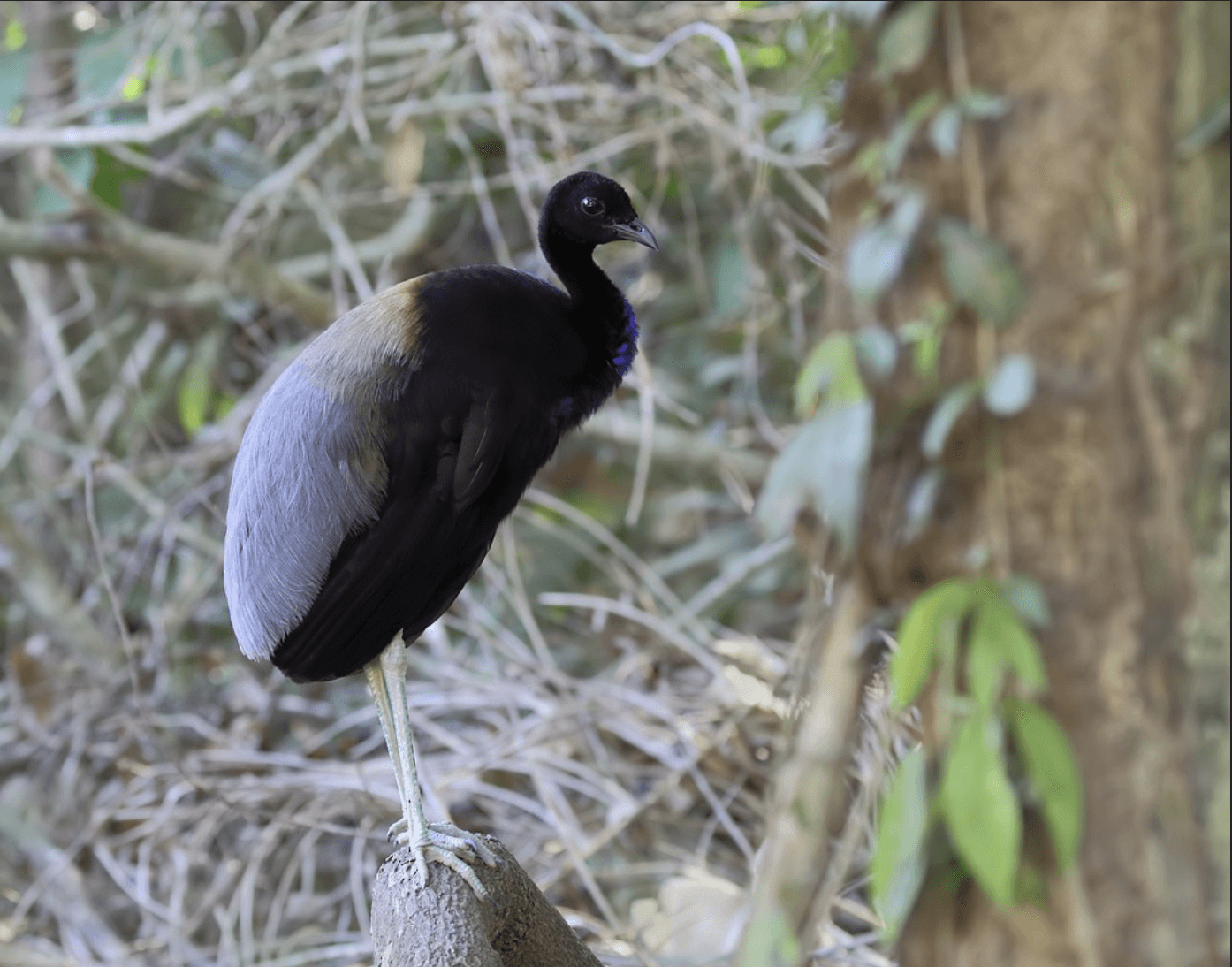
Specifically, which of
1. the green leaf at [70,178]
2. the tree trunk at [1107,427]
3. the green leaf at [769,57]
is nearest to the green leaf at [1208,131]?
the tree trunk at [1107,427]

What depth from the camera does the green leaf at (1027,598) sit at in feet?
2.82

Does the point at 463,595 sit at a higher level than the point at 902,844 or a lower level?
lower

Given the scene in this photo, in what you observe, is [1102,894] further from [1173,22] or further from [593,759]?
[593,759]

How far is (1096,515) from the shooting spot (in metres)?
0.89

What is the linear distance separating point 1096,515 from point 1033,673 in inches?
5.4

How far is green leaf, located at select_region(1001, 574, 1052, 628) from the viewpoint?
2.82 ft

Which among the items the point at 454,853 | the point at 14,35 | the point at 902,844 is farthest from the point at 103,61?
the point at 902,844

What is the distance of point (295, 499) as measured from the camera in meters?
1.75

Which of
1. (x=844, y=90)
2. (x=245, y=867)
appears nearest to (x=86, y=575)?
(x=245, y=867)

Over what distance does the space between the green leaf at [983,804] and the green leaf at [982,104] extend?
0.41 meters

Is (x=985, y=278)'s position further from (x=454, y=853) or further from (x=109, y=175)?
(x=109, y=175)

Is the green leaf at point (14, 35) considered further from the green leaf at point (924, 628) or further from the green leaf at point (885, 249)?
the green leaf at point (924, 628)

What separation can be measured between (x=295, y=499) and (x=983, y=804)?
1.16 meters

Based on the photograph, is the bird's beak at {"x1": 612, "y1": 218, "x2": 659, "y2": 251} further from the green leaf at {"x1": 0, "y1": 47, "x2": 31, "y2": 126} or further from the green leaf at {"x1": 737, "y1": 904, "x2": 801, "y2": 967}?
the green leaf at {"x1": 0, "y1": 47, "x2": 31, "y2": 126}
